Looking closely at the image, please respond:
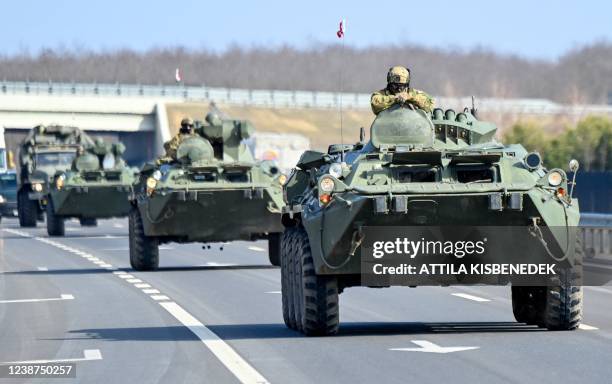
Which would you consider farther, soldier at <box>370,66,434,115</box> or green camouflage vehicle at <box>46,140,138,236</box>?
green camouflage vehicle at <box>46,140,138,236</box>

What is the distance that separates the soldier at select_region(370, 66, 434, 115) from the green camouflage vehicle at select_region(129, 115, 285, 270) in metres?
12.2

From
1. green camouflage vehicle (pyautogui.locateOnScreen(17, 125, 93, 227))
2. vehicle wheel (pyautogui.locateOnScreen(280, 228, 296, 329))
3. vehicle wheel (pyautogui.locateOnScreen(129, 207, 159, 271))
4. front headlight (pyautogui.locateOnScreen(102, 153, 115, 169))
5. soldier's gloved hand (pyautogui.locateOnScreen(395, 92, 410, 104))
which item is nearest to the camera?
vehicle wheel (pyautogui.locateOnScreen(280, 228, 296, 329))

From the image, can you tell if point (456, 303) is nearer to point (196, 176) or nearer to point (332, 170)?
point (332, 170)

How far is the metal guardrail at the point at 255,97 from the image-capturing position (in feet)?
367

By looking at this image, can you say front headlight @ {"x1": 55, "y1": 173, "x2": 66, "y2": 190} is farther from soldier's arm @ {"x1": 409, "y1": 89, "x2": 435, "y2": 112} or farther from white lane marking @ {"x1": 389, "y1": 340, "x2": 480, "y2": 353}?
white lane marking @ {"x1": 389, "y1": 340, "x2": 480, "y2": 353}

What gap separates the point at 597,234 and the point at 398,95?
49.1 feet

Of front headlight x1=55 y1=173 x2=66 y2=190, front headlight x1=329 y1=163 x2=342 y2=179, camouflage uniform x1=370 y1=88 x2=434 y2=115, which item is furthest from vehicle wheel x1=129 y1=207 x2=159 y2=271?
front headlight x1=55 y1=173 x2=66 y2=190

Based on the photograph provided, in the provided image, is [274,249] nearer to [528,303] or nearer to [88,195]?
[528,303]

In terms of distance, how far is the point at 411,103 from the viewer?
1777cm

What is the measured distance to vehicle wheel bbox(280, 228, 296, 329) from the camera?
667 inches

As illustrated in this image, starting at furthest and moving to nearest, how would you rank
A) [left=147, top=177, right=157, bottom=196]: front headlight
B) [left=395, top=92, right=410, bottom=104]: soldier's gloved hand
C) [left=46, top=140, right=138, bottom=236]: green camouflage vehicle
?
[left=46, top=140, right=138, bottom=236]: green camouflage vehicle < [left=147, top=177, right=157, bottom=196]: front headlight < [left=395, top=92, right=410, bottom=104]: soldier's gloved hand

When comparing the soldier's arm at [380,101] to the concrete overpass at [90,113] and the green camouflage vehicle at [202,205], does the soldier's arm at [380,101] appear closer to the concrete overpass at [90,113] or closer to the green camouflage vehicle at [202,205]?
the green camouflage vehicle at [202,205]

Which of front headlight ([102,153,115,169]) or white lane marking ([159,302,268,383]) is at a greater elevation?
front headlight ([102,153,115,169])

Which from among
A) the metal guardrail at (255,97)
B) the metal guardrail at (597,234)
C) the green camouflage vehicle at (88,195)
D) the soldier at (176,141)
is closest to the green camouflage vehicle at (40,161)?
the green camouflage vehicle at (88,195)
